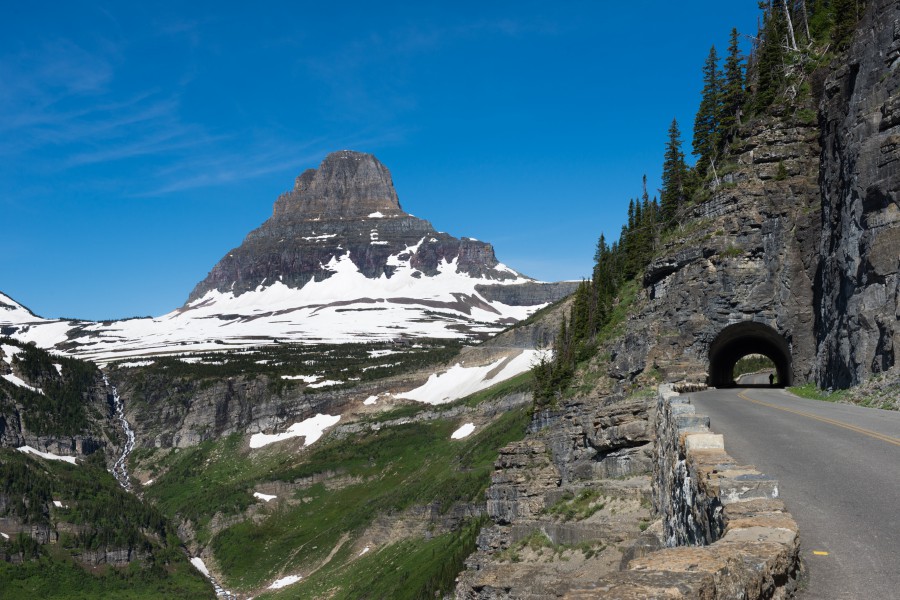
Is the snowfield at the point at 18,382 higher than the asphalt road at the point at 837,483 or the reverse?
the reverse

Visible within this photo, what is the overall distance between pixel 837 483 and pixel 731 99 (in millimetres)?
61695

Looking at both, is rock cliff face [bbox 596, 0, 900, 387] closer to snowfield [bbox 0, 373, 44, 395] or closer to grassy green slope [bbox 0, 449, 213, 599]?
grassy green slope [bbox 0, 449, 213, 599]

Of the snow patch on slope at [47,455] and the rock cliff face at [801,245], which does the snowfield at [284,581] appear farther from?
the snow patch on slope at [47,455]

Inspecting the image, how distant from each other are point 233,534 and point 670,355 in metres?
93.6

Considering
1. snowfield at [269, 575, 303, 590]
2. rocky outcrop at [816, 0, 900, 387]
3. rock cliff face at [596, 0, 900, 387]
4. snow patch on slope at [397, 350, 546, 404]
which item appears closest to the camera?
rocky outcrop at [816, 0, 900, 387]

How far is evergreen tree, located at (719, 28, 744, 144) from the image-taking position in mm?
64375

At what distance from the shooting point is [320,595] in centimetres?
8162

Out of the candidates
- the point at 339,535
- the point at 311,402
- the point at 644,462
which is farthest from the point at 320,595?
the point at 311,402

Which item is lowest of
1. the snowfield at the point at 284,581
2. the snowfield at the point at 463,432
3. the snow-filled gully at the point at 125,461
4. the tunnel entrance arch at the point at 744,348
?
the snowfield at the point at 284,581

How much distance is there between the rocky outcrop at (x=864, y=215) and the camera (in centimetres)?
3347

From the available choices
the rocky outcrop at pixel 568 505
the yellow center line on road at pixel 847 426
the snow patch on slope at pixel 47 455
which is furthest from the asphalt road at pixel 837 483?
the snow patch on slope at pixel 47 455

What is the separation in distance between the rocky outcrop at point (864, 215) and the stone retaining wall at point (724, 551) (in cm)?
2649

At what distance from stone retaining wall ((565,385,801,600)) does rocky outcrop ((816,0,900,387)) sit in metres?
26.5

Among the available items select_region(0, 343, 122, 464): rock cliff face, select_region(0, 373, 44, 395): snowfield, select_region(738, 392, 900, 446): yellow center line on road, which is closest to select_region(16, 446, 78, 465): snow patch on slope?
select_region(0, 343, 122, 464): rock cliff face
